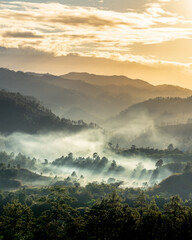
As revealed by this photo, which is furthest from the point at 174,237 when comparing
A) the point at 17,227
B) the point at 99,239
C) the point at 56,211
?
the point at 17,227

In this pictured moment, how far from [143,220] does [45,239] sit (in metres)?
32.7

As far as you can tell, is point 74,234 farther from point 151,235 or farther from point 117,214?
point 151,235

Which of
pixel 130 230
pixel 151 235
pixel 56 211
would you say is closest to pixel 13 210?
pixel 56 211

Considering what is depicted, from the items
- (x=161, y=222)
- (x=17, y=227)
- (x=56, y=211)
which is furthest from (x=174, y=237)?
(x=17, y=227)

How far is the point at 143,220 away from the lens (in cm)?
10106

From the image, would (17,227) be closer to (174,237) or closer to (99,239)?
(99,239)

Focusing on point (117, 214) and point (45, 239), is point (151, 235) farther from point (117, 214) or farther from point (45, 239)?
point (45, 239)

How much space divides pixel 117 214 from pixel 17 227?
34402 mm

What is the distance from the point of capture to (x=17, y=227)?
106 m

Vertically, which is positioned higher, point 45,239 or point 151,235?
point 151,235

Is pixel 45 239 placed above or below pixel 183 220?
below

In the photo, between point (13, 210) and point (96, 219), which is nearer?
point (96, 219)

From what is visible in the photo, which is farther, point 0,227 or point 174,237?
point 0,227

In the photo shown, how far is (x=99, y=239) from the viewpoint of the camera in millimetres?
99938
